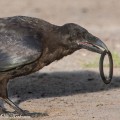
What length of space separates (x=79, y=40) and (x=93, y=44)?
0.19 metres

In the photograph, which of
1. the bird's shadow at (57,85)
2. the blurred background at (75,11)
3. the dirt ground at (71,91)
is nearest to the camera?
the dirt ground at (71,91)

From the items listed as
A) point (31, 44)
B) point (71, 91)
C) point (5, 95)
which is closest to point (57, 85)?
point (71, 91)

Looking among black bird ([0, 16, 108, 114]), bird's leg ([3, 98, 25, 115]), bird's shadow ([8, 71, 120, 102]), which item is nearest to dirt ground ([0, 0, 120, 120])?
bird's shadow ([8, 71, 120, 102])

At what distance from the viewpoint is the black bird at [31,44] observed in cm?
851

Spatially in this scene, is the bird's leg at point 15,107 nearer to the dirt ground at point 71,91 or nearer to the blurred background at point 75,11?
the dirt ground at point 71,91

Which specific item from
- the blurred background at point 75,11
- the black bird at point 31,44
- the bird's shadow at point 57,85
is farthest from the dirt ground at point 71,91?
the blurred background at point 75,11

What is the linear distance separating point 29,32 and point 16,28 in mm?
Result: 176

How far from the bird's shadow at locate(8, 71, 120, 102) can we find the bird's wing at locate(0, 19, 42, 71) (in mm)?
→ 1493

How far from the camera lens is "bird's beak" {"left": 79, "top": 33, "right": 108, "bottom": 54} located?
8844 millimetres

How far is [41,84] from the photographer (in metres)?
10.9

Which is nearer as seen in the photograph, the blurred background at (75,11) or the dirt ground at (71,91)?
the dirt ground at (71,91)

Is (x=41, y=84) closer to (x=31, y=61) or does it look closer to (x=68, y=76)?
(x=68, y=76)

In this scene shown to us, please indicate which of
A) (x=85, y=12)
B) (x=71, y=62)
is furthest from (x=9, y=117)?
(x=85, y=12)

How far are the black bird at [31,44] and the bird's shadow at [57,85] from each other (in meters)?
1.30
